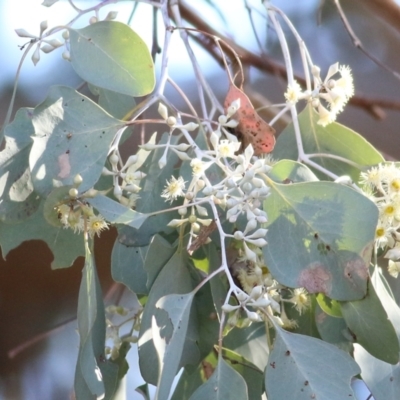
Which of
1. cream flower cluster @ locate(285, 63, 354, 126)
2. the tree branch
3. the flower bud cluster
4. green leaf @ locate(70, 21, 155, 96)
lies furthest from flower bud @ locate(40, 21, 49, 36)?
the tree branch

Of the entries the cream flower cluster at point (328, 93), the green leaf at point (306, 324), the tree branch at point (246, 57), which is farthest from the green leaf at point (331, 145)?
the tree branch at point (246, 57)

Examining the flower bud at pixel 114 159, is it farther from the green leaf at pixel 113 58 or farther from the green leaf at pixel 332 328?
the green leaf at pixel 332 328

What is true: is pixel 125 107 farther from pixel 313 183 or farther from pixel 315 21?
pixel 315 21

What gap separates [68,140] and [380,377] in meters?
0.35

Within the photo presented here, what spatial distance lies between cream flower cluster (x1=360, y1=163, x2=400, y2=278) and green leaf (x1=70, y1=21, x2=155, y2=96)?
22cm

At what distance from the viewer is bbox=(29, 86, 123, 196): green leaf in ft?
1.59

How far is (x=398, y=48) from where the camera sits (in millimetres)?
1714

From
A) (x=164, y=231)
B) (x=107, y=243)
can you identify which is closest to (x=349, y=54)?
(x=107, y=243)

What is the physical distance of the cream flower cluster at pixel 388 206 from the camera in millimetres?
488

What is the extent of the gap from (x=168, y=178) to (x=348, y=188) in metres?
0.20

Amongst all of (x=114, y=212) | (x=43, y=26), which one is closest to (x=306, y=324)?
(x=114, y=212)

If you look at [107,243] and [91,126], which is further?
[107,243]

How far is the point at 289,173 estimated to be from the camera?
52 centimetres

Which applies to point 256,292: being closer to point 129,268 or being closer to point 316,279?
point 316,279
